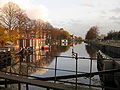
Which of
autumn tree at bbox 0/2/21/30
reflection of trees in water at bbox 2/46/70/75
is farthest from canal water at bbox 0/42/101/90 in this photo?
autumn tree at bbox 0/2/21/30

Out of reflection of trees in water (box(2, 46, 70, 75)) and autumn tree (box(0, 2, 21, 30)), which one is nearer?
reflection of trees in water (box(2, 46, 70, 75))

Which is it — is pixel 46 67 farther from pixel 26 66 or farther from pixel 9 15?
pixel 9 15

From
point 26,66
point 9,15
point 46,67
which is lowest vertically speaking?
point 46,67

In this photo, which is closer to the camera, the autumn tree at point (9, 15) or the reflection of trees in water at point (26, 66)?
the reflection of trees in water at point (26, 66)

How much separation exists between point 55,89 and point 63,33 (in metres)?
152

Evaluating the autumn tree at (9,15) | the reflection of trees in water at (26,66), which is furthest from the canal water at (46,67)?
the autumn tree at (9,15)

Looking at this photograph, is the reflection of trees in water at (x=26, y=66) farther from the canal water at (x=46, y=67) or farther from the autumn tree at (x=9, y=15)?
the autumn tree at (x=9, y=15)

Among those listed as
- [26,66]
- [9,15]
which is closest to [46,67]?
[26,66]

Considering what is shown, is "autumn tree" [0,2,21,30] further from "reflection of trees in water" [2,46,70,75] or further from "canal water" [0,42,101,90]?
"reflection of trees in water" [2,46,70,75]

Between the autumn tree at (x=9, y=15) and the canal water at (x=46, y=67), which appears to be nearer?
the canal water at (x=46, y=67)

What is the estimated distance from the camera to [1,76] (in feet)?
22.6

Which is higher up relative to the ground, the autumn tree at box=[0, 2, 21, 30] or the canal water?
the autumn tree at box=[0, 2, 21, 30]

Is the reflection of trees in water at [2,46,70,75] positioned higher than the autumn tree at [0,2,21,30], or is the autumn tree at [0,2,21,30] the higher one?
the autumn tree at [0,2,21,30]

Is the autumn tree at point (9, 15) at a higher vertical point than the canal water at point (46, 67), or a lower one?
higher
